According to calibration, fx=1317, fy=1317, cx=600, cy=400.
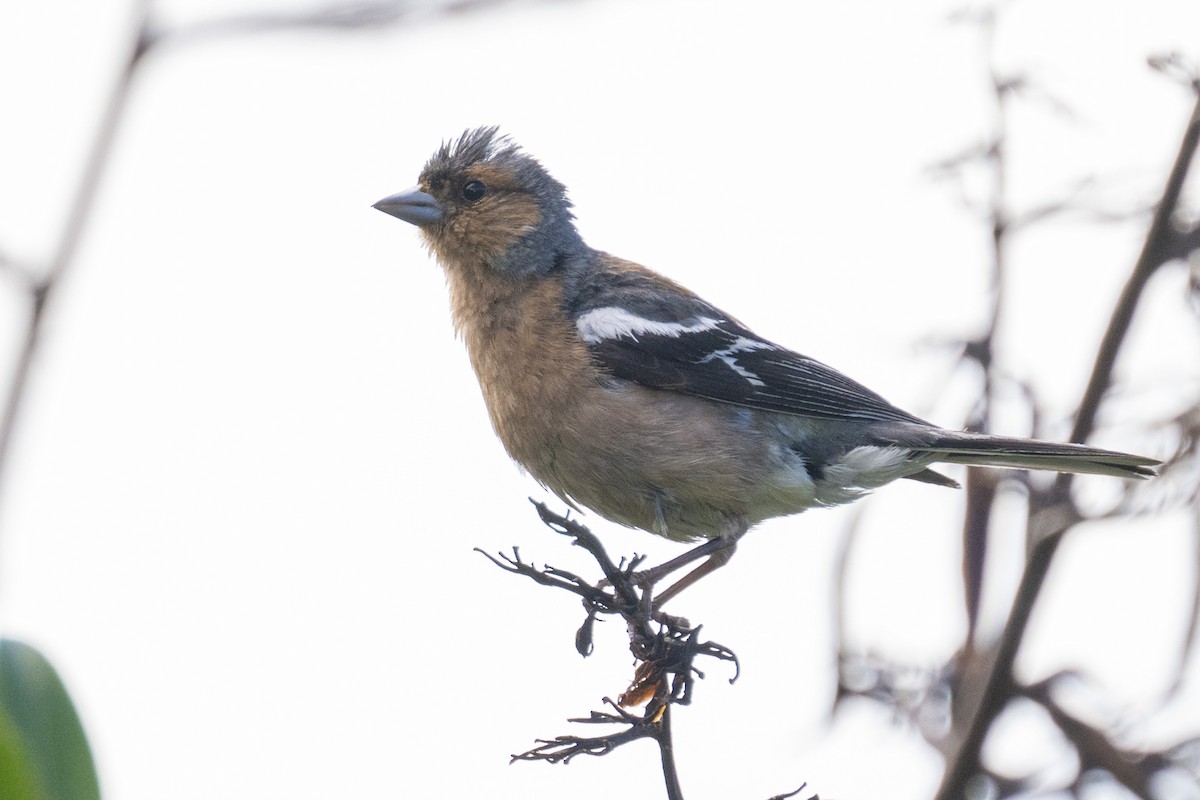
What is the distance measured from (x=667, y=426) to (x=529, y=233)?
4.75 ft

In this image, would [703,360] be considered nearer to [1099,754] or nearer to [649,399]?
[649,399]

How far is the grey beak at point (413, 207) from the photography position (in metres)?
6.42

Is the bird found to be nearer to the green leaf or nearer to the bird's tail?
the bird's tail

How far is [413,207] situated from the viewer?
253 inches

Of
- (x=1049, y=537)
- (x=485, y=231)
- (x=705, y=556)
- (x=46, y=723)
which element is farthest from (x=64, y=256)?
(x=485, y=231)

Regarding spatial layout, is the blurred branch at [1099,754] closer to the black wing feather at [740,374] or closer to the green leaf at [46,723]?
the black wing feather at [740,374]

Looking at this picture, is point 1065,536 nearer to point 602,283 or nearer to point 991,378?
point 991,378

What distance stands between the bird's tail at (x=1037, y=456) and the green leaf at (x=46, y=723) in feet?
10.2

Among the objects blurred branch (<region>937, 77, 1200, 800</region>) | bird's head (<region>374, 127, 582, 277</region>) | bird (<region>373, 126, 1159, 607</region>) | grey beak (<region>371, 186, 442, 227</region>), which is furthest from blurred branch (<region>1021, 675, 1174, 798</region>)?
grey beak (<region>371, 186, 442, 227</region>)

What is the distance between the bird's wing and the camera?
5.66 meters

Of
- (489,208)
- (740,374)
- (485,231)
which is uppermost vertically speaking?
(489,208)

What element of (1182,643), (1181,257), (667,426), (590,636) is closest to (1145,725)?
(1182,643)

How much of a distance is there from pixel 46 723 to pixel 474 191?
4.68 metres

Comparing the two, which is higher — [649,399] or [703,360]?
[703,360]
